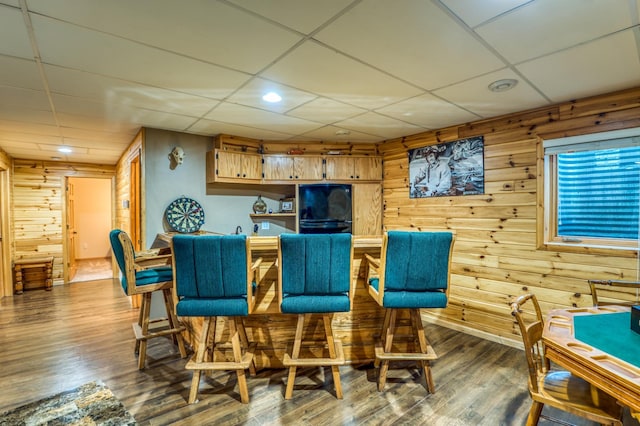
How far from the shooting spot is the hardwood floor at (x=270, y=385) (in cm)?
200

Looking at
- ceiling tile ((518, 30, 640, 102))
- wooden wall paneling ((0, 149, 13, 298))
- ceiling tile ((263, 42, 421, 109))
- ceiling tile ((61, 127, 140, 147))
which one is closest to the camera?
ceiling tile ((518, 30, 640, 102))

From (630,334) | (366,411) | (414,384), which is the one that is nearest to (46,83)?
(366,411)

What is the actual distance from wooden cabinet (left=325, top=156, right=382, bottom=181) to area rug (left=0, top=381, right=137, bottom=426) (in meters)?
3.36

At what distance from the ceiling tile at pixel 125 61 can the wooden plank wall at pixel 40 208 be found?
515 cm

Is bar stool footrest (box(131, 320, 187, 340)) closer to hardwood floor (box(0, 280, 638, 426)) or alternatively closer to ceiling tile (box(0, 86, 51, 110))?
hardwood floor (box(0, 280, 638, 426))

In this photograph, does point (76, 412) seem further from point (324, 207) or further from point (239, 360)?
point (324, 207)

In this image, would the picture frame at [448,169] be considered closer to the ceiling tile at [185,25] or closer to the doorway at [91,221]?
the ceiling tile at [185,25]

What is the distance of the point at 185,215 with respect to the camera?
12.6 feet

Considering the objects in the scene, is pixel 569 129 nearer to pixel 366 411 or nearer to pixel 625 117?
pixel 625 117

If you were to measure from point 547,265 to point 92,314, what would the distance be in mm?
5439

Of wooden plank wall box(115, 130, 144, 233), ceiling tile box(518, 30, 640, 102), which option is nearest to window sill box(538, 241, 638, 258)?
ceiling tile box(518, 30, 640, 102)

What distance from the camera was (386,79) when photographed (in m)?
2.28

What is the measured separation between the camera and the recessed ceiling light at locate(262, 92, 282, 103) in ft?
8.44

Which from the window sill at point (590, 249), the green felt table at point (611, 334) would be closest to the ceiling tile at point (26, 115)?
the green felt table at point (611, 334)
